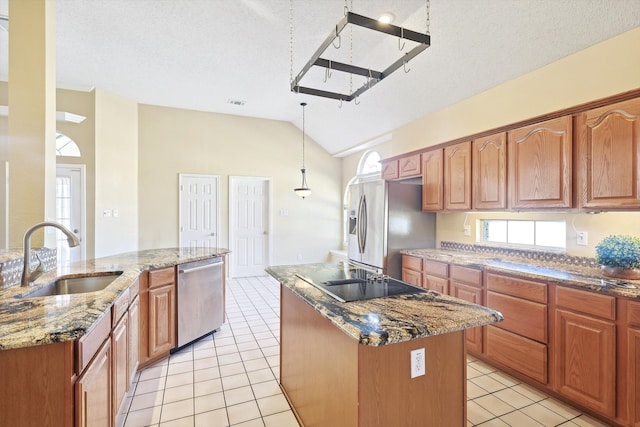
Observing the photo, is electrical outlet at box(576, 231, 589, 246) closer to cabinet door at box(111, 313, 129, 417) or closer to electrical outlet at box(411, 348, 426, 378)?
electrical outlet at box(411, 348, 426, 378)

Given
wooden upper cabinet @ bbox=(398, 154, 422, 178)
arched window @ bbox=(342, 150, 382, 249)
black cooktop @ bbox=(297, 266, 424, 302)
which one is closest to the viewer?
black cooktop @ bbox=(297, 266, 424, 302)

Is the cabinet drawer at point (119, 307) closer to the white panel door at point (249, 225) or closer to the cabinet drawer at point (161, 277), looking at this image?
the cabinet drawer at point (161, 277)

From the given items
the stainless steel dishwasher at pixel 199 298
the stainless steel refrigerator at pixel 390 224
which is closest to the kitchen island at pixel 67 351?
the stainless steel dishwasher at pixel 199 298

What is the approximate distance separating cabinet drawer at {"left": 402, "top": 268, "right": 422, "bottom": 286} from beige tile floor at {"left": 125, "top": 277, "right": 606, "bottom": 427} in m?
0.91

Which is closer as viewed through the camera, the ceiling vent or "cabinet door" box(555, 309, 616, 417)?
"cabinet door" box(555, 309, 616, 417)

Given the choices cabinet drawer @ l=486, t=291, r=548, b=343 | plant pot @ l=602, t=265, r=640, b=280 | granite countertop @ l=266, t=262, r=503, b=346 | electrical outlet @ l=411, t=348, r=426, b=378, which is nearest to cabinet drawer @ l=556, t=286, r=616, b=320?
cabinet drawer @ l=486, t=291, r=548, b=343

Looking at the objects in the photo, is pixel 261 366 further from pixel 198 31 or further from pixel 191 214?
pixel 191 214

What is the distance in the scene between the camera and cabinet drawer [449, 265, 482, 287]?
2.73 meters

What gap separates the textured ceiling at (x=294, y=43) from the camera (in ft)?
8.01

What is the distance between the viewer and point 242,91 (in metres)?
4.84

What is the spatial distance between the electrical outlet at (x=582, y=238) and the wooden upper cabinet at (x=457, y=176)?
3.01ft

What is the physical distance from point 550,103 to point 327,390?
9.57 ft

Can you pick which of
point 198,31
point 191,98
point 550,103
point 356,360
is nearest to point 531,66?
point 550,103

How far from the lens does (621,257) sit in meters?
2.03
